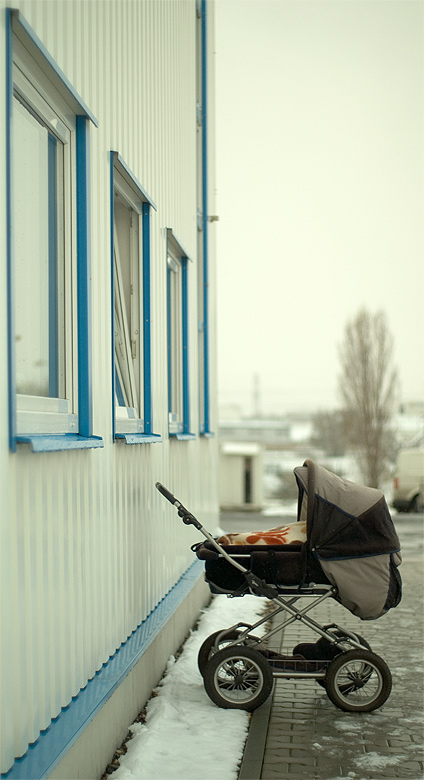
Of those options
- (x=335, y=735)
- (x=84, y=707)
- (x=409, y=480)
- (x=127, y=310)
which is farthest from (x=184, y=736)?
(x=409, y=480)

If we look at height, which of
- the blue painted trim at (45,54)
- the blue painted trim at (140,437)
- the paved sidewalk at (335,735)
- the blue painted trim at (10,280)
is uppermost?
the blue painted trim at (45,54)

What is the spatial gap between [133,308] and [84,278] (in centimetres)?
221

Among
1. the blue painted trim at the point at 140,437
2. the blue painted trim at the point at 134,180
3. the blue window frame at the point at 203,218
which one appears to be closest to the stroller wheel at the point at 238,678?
the blue painted trim at the point at 140,437

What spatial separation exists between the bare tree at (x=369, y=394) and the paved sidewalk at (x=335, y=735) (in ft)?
110

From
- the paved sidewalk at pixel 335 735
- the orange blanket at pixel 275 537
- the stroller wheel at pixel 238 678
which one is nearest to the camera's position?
the paved sidewalk at pixel 335 735

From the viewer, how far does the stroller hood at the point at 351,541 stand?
564 cm

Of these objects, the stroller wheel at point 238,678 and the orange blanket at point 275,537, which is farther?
the orange blanket at point 275,537

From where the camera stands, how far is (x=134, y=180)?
6.36m

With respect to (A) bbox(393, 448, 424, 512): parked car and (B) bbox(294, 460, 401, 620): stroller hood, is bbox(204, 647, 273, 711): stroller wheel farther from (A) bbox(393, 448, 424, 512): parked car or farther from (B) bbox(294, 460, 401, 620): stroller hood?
(A) bbox(393, 448, 424, 512): parked car

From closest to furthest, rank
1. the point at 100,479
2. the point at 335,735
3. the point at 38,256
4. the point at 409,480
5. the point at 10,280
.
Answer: the point at 10,280, the point at 38,256, the point at 100,479, the point at 335,735, the point at 409,480

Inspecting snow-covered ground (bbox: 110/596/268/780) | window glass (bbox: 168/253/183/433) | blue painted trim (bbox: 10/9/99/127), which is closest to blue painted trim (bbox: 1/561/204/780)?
snow-covered ground (bbox: 110/596/268/780)

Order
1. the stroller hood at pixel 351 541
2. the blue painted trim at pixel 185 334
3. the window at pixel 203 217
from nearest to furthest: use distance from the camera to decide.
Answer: the stroller hood at pixel 351 541 → the blue painted trim at pixel 185 334 → the window at pixel 203 217

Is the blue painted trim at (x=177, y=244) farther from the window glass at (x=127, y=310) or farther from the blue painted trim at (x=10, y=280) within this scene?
the blue painted trim at (x=10, y=280)

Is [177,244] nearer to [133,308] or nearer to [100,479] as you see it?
[133,308]
